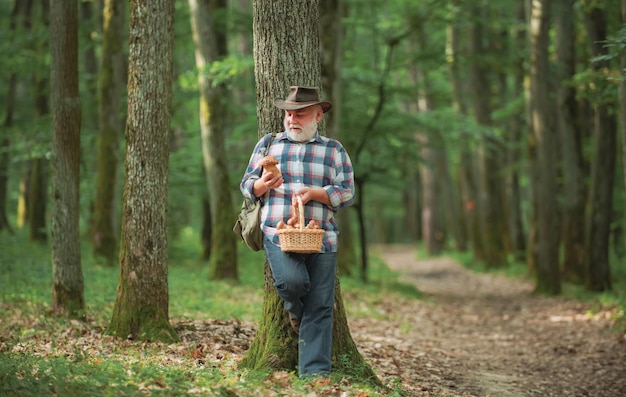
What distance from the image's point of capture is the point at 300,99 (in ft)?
19.7

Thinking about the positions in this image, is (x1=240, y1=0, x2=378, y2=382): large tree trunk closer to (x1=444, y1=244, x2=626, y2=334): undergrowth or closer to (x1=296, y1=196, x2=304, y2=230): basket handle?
(x1=296, y1=196, x2=304, y2=230): basket handle

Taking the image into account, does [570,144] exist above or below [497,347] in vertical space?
above

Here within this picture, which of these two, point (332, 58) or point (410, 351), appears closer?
point (410, 351)

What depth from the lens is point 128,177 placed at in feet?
25.7

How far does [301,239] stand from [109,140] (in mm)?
10822

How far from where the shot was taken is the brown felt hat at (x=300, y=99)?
19.5 ft

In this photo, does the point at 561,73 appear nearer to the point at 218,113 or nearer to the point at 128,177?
the point at 218,113

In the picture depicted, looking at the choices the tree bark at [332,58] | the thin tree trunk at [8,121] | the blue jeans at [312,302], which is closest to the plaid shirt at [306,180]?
the blue jeans at [312,302]

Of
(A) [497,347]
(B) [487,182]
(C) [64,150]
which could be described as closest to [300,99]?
(C) [64,150]

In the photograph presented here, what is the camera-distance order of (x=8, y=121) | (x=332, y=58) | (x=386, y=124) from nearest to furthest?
(x=332, y=58) < (x=386, y=124) < (x=8, y=121)

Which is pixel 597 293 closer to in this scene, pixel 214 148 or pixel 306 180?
pixel 214 148

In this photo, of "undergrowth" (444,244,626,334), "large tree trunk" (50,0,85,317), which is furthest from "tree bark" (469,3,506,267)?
"large tree trunk" (50,0,85,317)

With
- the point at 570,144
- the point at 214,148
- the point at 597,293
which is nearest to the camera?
the point at 214,148

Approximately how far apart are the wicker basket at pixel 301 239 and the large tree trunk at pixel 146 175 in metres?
2.55
